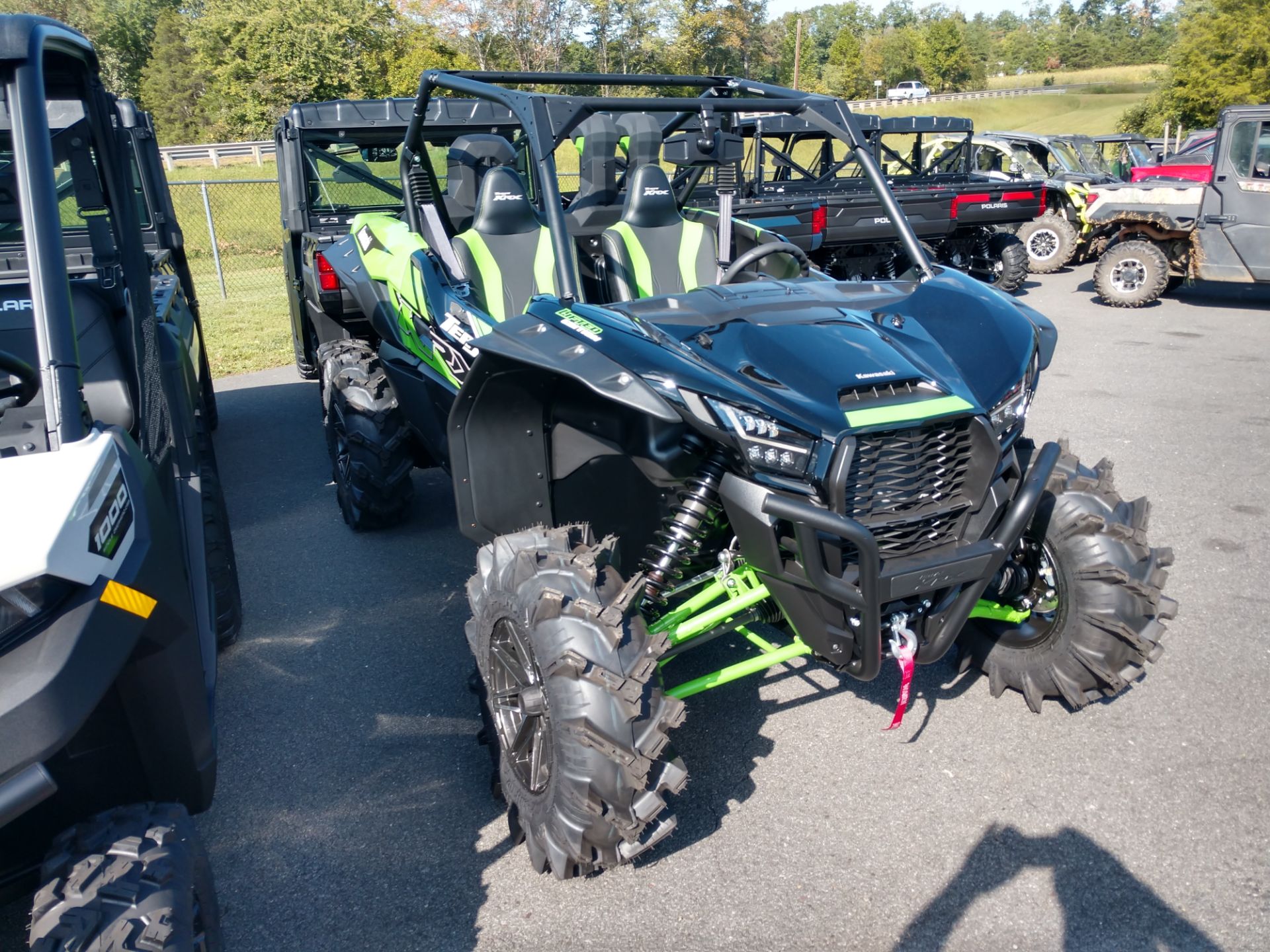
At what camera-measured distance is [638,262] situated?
4.34 metres

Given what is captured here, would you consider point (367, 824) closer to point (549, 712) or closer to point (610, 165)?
point (549, 712)

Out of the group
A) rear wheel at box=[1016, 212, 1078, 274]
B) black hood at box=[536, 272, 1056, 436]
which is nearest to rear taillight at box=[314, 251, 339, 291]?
black hood at box=[536, 272, 1056, 436]

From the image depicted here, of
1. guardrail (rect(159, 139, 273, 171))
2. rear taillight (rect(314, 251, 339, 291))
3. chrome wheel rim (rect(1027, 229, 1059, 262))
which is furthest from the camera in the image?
guardrail (rect(159, 139, 273, 171))

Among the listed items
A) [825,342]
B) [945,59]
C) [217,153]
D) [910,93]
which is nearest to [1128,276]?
[825,342]

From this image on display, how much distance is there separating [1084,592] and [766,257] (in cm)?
184

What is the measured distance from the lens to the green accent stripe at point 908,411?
253 cm

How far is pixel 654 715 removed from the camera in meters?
2.42

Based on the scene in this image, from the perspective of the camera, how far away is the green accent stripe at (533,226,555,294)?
14.5 feet

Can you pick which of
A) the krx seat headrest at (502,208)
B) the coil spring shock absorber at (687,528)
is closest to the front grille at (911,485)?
the coil spring shock absorber at (687,528)

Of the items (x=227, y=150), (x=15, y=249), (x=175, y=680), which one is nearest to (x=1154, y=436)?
(x=175, y=680)

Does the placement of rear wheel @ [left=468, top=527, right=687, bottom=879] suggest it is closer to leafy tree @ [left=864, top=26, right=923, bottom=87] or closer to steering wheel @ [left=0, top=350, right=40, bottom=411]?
steering wheel @ [left=0, top=350, right=40, bottom=411]

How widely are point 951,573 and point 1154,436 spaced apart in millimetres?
4816

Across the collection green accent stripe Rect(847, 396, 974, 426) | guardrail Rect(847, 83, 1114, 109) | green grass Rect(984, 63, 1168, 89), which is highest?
green grass Rect(984, 63, 1168, 89)

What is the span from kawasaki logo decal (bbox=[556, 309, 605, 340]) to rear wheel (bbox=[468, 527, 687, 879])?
22.2 inches
